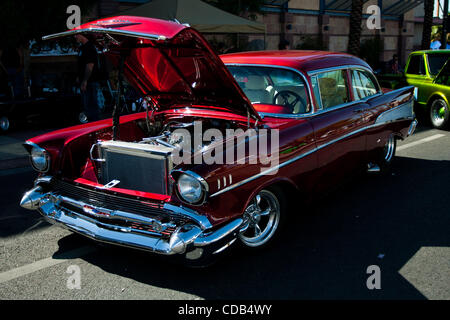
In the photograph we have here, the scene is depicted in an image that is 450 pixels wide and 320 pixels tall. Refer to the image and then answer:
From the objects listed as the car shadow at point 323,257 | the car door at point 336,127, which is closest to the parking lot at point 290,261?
the car shadow at point 323,257

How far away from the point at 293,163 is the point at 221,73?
3.10 ft

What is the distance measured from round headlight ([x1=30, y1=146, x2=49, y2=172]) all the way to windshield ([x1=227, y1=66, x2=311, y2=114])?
194cm

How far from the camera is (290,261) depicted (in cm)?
349

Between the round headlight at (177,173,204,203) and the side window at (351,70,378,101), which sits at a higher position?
the side window at (351,70,378,101)

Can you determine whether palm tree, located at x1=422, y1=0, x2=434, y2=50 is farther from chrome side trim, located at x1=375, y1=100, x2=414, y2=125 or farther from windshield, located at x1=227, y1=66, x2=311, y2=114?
windshield, located at x1=227, y1=66, x2=311, y2=114

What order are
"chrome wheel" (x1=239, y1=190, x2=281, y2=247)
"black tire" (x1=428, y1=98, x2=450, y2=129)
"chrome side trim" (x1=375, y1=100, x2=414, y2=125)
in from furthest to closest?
"black tire" (x1=428, y1=98, x2=450, y2=129) → "chrome side trim" (x1=375, y1=100, x2=414, y2=125) → "chrome wheel" (x1=239, y1=190, x2=281, y2=247)

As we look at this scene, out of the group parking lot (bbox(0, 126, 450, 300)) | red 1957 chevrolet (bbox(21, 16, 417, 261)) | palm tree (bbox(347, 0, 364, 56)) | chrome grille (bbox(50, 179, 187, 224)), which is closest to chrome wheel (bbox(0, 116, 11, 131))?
parking lot (bbox(0, 126, 450, 300))

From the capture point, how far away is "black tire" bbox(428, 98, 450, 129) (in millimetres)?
8492

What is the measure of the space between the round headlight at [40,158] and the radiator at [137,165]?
50cm

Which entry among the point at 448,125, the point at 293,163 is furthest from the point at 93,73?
the point at 448,125

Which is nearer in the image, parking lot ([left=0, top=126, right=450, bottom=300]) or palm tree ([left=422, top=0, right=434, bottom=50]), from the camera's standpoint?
parking lot ([left=0, top=126, right=450, bottom=300])

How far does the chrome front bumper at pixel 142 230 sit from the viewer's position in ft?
9.65

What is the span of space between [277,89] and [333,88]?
0.67 metres

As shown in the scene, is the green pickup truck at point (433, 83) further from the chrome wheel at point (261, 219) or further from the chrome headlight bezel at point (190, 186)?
the chrome headlight bezel at point (190, 186)
